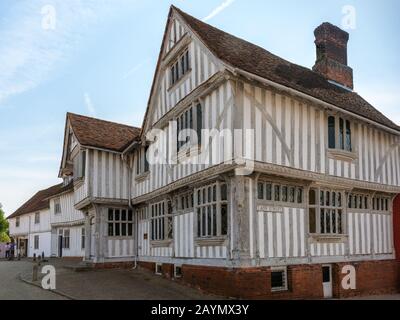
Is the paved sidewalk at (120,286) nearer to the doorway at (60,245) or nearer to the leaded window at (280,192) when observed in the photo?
the leaded window at (280,192)

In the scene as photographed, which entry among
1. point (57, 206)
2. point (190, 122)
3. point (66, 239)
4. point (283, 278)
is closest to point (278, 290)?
point (283, 278)

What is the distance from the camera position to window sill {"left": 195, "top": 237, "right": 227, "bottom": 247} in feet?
41.4

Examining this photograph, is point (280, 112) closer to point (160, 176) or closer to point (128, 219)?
point (160, 176)

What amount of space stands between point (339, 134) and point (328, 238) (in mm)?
3510

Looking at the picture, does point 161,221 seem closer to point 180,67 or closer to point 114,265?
point 114,265

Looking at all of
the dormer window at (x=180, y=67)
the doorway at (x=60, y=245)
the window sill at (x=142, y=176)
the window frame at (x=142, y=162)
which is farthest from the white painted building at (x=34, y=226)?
the dormer window at (x=180, y=67)

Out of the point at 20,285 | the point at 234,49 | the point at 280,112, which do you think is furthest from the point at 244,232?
the point at 20,285

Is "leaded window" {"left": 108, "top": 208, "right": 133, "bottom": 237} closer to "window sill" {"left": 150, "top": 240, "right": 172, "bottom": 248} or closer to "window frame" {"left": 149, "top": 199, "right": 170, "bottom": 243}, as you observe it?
"window frame" {"left": 149, "top": 199, "right": 170, "bottom": 243}

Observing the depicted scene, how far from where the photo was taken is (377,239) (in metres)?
16.4

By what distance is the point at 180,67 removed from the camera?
15648 millimetres

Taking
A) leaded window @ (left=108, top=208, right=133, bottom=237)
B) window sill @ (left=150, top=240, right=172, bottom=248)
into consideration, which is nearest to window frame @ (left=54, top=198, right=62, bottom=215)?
leaded window @ (left=108, top=208, right=133, bottom=237)

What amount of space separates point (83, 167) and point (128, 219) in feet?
10.2

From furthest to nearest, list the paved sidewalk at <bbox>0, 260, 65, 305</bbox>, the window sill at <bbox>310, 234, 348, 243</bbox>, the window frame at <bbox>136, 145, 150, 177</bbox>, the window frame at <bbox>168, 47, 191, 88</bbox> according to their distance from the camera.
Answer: the window frame at <bbox>136, 145, 150, 177</bbox> → the window frame at <bbox>168, 47, 191, 88</bbox> → the window sill at <bbox>310, 234, 348, 243</bbox> → the paved sidewalk at <bbox>0, 260, 65, 305</bbox>

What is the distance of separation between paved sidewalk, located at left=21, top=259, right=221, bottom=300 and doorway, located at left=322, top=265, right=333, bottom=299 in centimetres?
398
